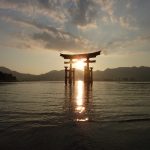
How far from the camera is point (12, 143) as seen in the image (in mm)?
5320

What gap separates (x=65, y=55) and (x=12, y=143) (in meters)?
48.3

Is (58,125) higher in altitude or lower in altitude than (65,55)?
lower

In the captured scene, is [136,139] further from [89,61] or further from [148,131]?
[89,61]

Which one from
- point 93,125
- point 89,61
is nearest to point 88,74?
point 89,61

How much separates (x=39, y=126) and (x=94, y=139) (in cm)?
213

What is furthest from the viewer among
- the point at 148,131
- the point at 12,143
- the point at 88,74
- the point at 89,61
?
the point at 88,74

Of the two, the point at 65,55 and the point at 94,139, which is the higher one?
the point at 65,55

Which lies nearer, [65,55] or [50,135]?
[50,135]

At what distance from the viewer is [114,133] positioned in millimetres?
6285

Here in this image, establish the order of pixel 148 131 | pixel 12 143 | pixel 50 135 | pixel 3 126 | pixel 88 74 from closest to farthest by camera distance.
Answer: pixel 12 143 → pixel 50 135 → pixel 148 131 → pixel 3 126 → pixel 88 74

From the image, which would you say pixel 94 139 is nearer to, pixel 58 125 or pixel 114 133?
pixel 114 133

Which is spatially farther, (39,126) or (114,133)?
(39,126)

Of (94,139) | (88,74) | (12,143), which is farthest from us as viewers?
(88,74)

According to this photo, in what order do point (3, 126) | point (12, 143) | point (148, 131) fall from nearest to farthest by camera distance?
point (12, 143) < point (148, 131) < point (3, 126)
